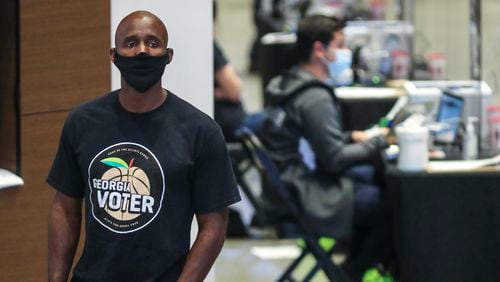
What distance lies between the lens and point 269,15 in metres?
14.4

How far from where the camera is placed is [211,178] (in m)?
3.16

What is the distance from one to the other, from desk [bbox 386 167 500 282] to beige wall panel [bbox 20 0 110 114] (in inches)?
63.9

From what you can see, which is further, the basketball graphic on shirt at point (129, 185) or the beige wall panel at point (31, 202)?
the beige wall panel at point (31, 202)

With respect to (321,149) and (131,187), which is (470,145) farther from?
(131,187)

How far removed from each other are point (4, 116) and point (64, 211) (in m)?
1.42

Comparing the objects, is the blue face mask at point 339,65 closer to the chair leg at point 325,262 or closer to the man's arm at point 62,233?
the chair leg at point 325,262

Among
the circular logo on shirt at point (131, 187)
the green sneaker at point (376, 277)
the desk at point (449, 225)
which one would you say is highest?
the circular logo on shirt at point (131, 187)

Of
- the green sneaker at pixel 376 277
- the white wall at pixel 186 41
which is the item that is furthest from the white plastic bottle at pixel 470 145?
the white wall at pixel 186 41

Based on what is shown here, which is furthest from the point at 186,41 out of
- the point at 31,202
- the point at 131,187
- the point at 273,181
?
the point at 273,181

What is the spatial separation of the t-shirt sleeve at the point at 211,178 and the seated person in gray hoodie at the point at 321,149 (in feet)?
9.07

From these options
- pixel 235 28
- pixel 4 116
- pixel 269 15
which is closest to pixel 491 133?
pixel 4 116

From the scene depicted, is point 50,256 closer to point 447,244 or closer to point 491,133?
point 447,244

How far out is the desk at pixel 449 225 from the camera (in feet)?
17.8

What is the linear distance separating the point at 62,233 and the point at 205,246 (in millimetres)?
381
